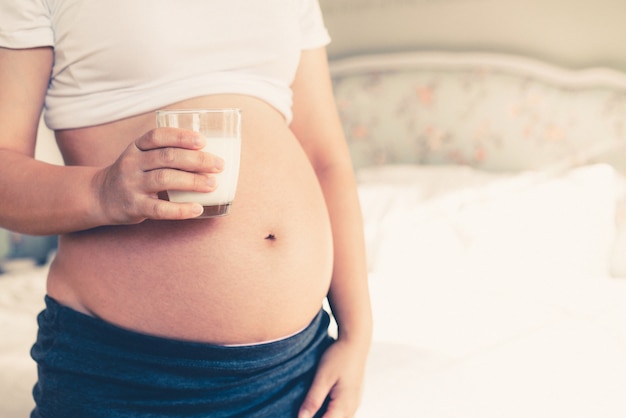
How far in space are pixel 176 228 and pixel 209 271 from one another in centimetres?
6

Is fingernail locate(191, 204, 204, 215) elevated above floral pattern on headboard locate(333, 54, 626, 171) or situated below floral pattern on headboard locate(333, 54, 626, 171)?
above

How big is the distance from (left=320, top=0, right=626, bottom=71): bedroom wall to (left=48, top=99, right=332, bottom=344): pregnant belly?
165 cm

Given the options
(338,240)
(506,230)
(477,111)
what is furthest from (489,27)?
(338,240)

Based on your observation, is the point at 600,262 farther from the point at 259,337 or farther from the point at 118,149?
the point at 118,149

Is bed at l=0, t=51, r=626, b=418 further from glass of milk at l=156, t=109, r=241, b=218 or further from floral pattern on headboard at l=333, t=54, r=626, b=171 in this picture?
glass of milk at l=156, t=109, r=241, b=218

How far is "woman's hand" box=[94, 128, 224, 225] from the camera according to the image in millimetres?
525

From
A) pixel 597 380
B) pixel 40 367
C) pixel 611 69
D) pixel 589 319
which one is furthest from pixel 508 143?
pixel 40 367

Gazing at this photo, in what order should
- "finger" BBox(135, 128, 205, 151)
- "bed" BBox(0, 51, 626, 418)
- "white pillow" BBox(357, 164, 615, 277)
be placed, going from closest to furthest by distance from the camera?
"finger" BBox(135, 128, 205, 151) < "bed" BBox(0, 51, 626, 418) < "white pillow" BBox(357, 164, 615, 277)

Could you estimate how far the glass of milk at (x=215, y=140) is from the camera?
54cm

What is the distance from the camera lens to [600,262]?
1530 millimetres

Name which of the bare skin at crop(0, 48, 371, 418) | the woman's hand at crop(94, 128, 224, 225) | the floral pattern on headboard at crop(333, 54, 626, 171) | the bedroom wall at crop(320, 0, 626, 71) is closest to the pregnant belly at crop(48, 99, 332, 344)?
the bare skin at crop(0, 48, 371, 418)

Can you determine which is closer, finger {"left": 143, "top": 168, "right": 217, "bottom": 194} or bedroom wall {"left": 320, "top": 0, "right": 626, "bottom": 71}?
finger {"left": 143, "top": 168, "right": 217, "bottom": 194}

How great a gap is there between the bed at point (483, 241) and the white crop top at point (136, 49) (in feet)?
1.81

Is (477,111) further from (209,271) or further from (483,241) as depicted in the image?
(209,271)
